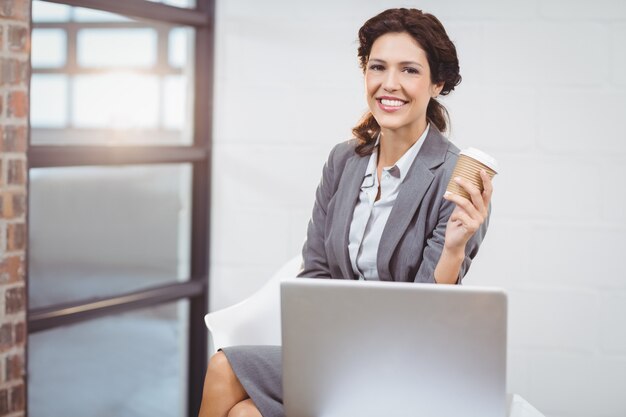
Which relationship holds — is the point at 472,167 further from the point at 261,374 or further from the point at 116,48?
the point at 116,48

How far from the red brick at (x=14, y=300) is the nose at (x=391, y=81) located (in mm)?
1088

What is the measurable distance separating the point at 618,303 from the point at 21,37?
1.89m

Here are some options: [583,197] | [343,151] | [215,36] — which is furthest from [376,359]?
[215,36]

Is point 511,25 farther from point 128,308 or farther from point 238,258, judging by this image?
point 128,308

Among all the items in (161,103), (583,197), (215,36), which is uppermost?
(215,36)

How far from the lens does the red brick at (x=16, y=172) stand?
207 centimetres

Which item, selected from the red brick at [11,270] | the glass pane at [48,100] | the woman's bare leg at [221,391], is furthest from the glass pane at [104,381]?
the woman's bare leg at [221,391]

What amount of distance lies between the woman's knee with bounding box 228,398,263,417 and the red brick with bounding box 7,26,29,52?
1.07 m

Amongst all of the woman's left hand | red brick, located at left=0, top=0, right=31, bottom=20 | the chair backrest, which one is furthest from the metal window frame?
the woman's left hand

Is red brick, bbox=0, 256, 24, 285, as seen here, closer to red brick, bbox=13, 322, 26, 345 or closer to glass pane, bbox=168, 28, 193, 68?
red brick, bbox=13, 322, 26, 345

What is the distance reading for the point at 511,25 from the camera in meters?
2.54

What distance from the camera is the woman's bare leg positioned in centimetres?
165

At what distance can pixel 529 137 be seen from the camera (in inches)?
100

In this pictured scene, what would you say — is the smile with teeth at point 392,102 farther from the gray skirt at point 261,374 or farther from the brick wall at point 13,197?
the brick wall at point 13,197
